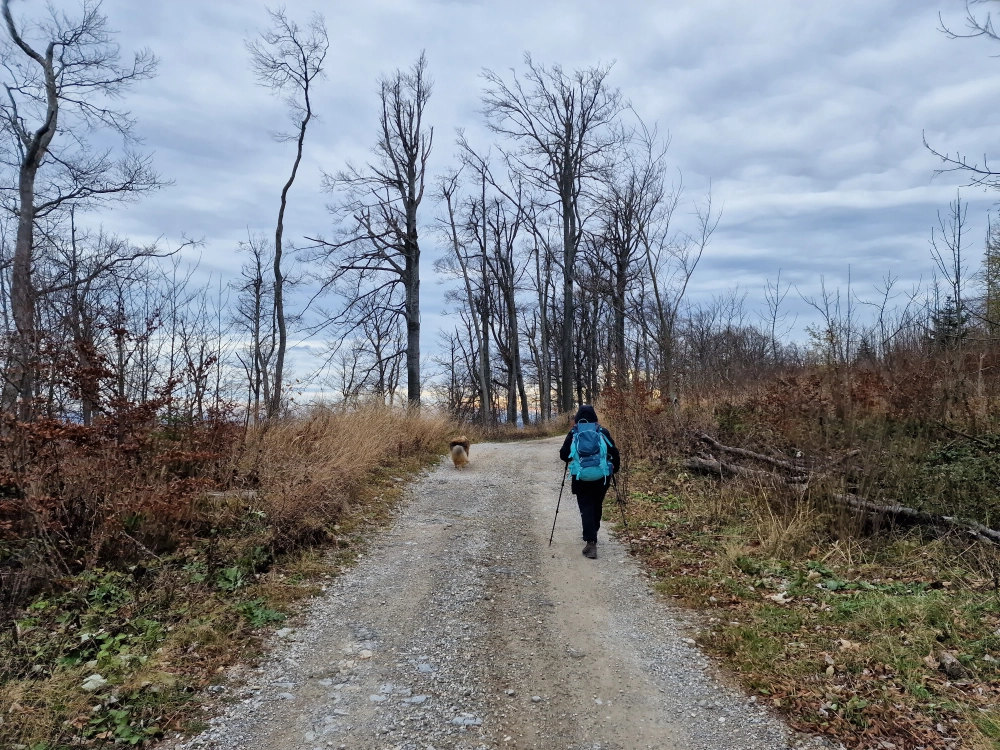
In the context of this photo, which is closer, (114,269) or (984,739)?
(984,739)

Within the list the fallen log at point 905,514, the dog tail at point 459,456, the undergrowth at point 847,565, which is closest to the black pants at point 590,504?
the undergrowth at point 847,565

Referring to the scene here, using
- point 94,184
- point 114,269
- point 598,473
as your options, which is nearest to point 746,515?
point 598,473

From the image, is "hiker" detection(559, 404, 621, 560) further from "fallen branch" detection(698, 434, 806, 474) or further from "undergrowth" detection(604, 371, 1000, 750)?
"fallen branch" detection(698, 434, 806, 474)

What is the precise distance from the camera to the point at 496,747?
3166 millimetres

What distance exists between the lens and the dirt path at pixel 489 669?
328 centimetres

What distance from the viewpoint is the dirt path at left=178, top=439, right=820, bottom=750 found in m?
3.28

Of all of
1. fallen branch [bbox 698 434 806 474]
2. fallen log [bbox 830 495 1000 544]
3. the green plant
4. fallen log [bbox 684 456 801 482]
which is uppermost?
fallen branch [bbox 698 434 806 474]

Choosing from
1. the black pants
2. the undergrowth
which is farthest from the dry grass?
the undergrowth

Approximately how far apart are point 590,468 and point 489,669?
3280mm

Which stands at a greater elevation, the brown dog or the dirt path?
the brown dog

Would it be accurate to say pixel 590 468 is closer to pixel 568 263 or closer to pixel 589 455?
pixel 589 455

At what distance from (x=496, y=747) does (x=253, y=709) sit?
1582 millimetres

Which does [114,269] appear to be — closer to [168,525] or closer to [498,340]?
[168,525]

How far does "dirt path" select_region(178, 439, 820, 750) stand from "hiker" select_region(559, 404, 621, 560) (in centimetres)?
39
